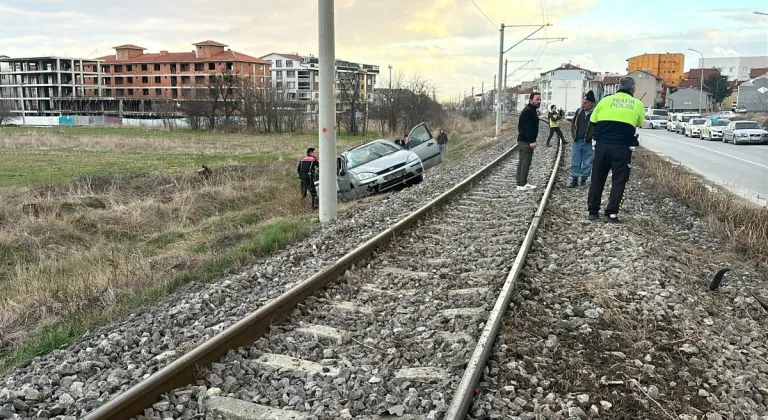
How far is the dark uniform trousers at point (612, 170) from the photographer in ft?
27.7

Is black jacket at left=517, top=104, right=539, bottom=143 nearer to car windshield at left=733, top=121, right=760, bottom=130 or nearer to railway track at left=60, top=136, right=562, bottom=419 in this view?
railway track at left=60, top=136, right=562, bottom=419

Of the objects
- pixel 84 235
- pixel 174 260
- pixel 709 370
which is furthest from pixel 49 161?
pixel 709 370

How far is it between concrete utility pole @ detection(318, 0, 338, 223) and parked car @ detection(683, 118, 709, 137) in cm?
3535

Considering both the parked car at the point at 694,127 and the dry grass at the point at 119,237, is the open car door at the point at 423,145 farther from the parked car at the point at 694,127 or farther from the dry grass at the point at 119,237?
the parked car at the point at 694,127

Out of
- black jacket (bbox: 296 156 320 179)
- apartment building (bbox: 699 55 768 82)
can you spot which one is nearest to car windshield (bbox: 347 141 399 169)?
black jacket (bbox: 296 156 320 179)

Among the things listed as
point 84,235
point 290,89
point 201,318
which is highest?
point 290,89

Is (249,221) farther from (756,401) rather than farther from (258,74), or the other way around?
(258,74)

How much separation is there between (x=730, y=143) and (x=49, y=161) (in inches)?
1408

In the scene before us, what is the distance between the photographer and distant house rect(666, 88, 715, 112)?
100250mm

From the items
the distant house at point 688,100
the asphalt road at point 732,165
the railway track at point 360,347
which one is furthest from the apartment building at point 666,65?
the railway track at point 360,347

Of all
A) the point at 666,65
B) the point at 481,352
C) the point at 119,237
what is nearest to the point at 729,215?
the point at 481,352

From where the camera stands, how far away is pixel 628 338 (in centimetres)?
444

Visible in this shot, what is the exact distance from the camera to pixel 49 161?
28625 millimetres

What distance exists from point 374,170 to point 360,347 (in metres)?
10.6
